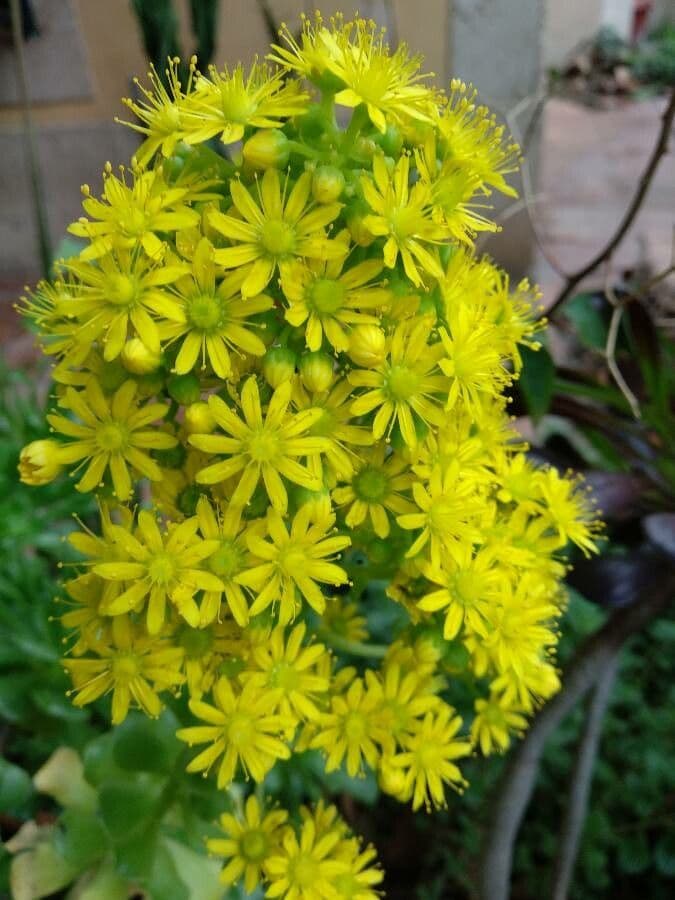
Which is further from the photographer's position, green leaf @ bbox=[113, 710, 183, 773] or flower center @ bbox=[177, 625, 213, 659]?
green leaf @ bbox=[113, 710, 183, 773]

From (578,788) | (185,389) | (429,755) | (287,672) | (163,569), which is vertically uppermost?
(185,389)

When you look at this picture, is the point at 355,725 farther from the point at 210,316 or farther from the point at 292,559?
the point at 210,316

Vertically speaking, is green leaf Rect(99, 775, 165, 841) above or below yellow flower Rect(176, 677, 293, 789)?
below

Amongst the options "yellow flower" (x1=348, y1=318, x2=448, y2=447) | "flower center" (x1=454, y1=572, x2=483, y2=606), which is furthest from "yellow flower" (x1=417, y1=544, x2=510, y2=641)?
"yellow flower" (x1=348, y1=318, x2=448, y2=447)

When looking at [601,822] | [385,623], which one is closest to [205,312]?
[385,623]

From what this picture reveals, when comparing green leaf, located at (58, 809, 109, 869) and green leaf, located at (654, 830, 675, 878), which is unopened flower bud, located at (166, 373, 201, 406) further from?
green leaf, located at (654, 830, 675, 878)

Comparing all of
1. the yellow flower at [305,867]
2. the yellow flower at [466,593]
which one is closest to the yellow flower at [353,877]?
the yellow flower at [305,867]

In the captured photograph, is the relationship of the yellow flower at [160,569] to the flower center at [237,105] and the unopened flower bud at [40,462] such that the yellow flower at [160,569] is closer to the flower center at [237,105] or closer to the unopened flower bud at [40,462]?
the unopened flower bud at [40,462]

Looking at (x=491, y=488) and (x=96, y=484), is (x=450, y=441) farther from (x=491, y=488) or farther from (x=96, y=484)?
(x=96, y=484)
